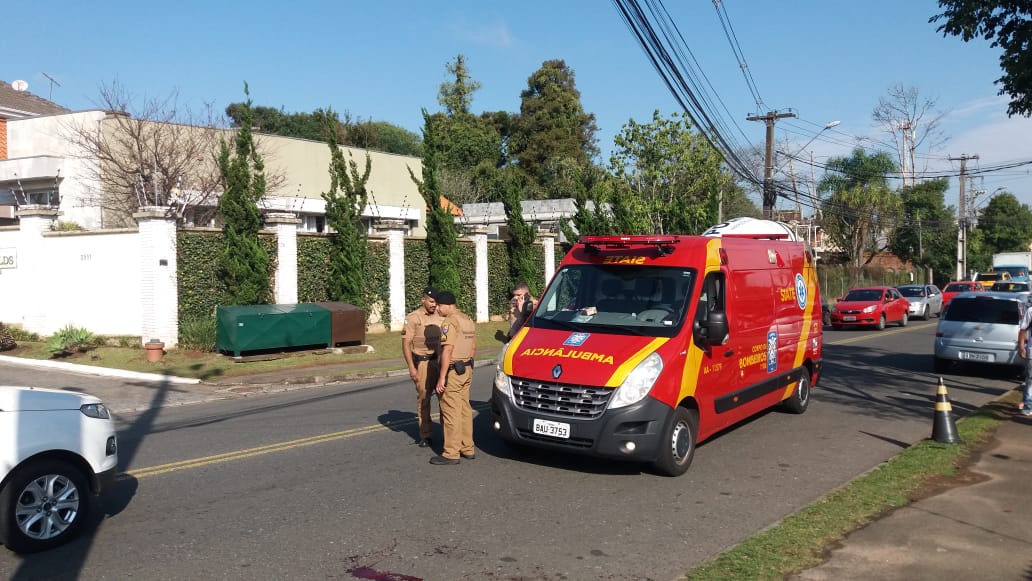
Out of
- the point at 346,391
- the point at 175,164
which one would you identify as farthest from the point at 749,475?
the point at 175,164

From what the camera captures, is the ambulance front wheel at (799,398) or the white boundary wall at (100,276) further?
the white boundary wall at (100,276)

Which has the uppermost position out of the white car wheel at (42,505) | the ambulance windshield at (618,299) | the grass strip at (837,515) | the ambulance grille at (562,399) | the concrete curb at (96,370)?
the ambulance windshield at (618,299)

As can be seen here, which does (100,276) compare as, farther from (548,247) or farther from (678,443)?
(548,247)

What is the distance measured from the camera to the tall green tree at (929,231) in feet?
218

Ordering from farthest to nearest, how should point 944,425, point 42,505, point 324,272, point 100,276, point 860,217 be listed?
point 860,217 → point 324,272 → point 100,276 → point 944,425 → point 42,505

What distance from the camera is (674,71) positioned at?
49.2 feet

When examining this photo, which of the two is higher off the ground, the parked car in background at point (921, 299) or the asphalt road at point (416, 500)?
the parked car in background at point (921, 299)

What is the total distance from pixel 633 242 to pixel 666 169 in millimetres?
30912

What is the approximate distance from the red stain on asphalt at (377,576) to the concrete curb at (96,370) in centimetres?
1162

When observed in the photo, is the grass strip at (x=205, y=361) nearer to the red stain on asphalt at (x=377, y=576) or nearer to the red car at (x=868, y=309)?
the red stain on asphalt at (x=377, y=576)

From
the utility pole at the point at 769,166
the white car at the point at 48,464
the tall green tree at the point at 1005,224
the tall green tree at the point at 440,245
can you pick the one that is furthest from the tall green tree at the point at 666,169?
the tall green tree at the point at 1005,224

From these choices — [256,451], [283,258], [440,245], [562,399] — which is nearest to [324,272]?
[283,258]

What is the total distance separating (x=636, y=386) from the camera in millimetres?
7328

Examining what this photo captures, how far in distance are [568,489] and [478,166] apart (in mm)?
54831
